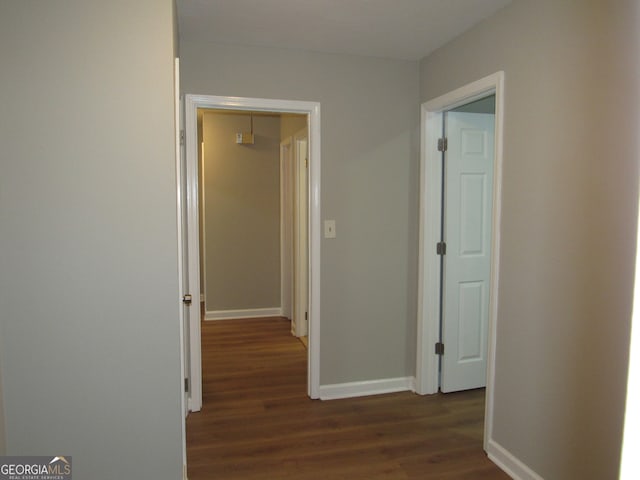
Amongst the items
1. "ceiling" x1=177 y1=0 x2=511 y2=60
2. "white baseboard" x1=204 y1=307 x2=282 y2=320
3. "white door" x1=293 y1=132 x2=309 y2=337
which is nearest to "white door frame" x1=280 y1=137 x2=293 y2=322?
"white baseboard" x1=204 y1=307 x2=282 y2=320

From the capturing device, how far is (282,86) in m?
2.90

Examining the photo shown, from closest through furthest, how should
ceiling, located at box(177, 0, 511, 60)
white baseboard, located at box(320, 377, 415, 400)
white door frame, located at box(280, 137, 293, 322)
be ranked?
ceiling, located at box(177, 0, 511, 60)
white baseboard, located at box(320, 377, 415, 400)
white door frame, located at box(280, 137, 293, 322)

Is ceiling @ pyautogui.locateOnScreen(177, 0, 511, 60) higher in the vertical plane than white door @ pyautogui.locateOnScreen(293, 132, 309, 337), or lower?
higher

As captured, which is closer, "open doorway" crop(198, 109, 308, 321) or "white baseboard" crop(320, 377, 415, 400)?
"white baseboard" crop(320, 377, 415, 400)

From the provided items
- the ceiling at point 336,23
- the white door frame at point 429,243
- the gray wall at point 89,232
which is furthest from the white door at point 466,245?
the gray wall at point 89,232

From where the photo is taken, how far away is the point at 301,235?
4.53 m

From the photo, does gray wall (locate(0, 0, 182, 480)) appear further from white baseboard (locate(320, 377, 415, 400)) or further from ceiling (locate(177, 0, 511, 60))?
white baseboard (locate(320, 377, 415, 400))

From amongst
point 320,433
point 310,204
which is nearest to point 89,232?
point 310,204

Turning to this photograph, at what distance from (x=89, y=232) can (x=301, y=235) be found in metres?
2.84

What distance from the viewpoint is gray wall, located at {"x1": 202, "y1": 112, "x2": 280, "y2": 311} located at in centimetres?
534

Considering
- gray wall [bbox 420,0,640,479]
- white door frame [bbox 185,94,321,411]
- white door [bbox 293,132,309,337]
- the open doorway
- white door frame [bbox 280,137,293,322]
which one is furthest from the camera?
the open doorway

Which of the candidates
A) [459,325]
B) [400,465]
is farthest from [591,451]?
[459,325]

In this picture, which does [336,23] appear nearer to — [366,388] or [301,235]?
[301,235]

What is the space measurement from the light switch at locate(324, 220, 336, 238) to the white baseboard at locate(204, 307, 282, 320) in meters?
2.71
